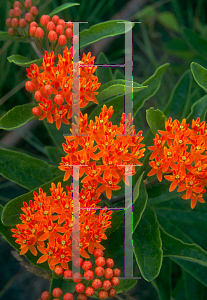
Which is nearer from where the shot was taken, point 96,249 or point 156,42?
point 96,249

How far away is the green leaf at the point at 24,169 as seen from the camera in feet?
5.22

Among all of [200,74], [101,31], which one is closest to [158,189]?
[200,74]

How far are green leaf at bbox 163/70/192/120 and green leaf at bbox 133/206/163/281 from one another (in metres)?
0.65

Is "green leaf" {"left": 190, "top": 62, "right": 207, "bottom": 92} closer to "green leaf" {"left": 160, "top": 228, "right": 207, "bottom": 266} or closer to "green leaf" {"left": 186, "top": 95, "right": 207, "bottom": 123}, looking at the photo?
"green leaf" {"left": 186, "top": 95, "right": 207, "bottom": 123}

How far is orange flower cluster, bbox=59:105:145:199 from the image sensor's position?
4.43 feet

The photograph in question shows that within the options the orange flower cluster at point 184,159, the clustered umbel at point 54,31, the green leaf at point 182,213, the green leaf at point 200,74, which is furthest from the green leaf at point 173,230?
the clustered umbel at point 54,31

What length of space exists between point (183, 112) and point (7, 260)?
1574 mm

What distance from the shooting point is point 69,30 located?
1.63 m

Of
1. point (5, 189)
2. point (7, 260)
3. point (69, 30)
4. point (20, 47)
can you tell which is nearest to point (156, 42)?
point (20, 47)

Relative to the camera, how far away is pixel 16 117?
4.91 ft

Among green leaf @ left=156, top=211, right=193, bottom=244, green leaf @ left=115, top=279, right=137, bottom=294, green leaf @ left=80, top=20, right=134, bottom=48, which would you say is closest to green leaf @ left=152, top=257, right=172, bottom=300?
green leaf @ left=156, top=211, right=193, bottom=244

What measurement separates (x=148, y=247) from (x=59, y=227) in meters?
0.40

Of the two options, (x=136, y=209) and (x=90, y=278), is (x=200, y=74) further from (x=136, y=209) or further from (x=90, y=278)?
(x=90, y=278)

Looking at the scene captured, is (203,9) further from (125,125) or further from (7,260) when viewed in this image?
(7,260)
